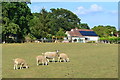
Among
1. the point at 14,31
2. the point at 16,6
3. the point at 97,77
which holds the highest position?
the point at 16,6

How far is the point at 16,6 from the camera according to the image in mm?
52531

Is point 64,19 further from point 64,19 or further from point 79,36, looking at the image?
point 79,36

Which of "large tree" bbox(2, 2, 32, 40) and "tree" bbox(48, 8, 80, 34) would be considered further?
"tree" bbox(48, 8, 80, 34)

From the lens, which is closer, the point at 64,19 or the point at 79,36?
the point at 79,36

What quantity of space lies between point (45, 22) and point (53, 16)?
47.6m

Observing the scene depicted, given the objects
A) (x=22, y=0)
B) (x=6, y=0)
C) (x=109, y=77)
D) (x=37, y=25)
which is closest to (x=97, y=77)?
(x=109, y=77)

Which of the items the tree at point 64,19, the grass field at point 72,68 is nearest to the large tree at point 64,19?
the tree at point 64,19

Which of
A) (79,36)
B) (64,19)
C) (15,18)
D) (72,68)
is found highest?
(64,19)

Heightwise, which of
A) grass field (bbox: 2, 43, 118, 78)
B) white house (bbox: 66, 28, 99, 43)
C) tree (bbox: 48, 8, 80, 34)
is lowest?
grass field (bbox: 2, 43, 118, 78)

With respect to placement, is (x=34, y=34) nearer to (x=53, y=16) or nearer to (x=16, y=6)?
(x=16, y=6)

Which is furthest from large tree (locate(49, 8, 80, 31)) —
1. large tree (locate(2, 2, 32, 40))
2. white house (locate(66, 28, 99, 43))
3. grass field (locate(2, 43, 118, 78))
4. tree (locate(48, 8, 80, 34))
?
grass field (locate(2, 43, 118, 78))

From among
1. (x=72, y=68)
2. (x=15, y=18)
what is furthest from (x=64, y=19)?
(x=72, y=68)

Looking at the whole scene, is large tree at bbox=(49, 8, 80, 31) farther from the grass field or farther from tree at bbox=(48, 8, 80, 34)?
the grass field

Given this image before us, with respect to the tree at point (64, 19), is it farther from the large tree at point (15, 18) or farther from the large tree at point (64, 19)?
the large tree at point (15, 18)
